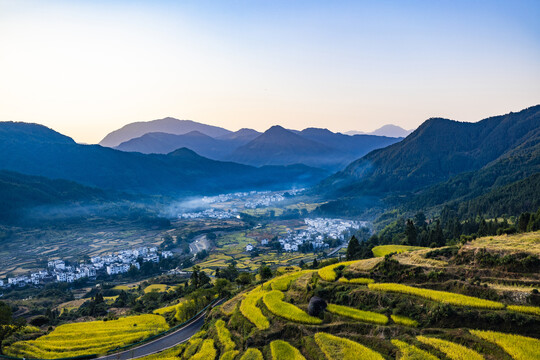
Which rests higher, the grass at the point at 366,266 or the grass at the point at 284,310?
the grass at the point at 366,266

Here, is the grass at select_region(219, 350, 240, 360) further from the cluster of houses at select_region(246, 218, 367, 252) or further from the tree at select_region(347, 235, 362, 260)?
the cluster of houses at select_region(246, 218, 367, 252)

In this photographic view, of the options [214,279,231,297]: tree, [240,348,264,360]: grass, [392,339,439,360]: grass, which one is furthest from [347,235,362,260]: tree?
[392,339,439,360]: grass

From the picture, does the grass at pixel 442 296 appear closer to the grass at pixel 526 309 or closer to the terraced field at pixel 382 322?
the terraced field at pixel 382 322

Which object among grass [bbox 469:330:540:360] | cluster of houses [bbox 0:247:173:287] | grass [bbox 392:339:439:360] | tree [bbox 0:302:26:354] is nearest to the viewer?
grass [bbox 469:330:540:360]

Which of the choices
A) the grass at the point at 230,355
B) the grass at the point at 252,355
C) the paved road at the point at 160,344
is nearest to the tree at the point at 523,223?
the grass at the point at 252,355

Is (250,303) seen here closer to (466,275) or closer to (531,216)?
(466,275)

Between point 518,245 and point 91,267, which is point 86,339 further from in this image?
point 91,267
